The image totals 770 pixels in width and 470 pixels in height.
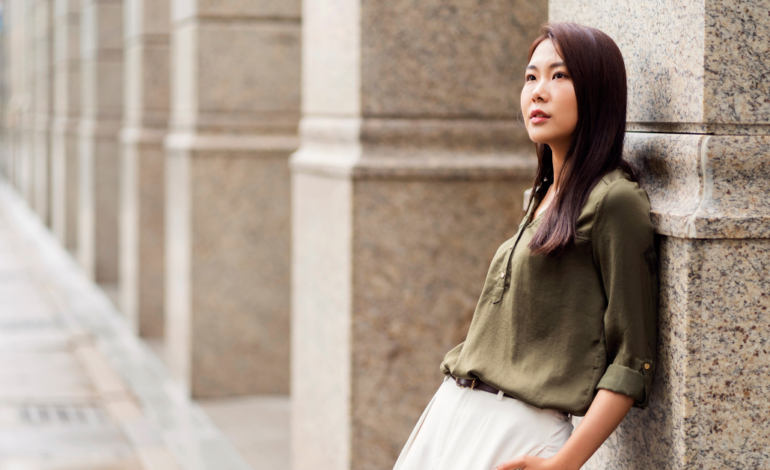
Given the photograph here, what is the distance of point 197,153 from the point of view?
23.8ft

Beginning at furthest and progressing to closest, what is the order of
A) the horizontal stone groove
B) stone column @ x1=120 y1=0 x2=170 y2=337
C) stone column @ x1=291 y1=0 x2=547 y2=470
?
stone column @ x1=120 y1=0 x2=170 y2=337, the horizontal stone groove, stone column @ x1=291 y1=0 x2=547 y2=470

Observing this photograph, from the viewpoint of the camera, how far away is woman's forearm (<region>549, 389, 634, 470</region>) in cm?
201

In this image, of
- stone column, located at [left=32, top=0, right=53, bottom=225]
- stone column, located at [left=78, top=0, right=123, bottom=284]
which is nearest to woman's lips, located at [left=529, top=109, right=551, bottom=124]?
stone column, located at [left=78, top=0, right=123, bottom=284]

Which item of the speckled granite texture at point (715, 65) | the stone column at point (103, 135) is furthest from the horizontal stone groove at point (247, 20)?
the stone column at point (103, 135)

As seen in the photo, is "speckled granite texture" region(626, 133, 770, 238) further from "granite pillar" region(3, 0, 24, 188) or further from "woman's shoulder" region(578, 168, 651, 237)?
"granite pillar" region(3, 0, 24, 188)

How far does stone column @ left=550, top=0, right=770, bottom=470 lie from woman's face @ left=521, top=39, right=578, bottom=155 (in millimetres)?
261

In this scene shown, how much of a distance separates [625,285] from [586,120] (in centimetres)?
38

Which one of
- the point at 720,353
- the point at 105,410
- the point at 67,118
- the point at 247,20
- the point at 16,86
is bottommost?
the point at 105,410

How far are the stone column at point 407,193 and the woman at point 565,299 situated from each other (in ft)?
5.89

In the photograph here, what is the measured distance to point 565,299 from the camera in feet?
7.20

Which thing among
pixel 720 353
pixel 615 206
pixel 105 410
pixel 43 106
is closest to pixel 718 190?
pixel 615 206

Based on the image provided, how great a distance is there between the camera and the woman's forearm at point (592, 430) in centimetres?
201

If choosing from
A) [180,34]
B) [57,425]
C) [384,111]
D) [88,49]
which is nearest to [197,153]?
[180,34]

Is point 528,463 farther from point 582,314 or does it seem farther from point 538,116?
point 538,116
